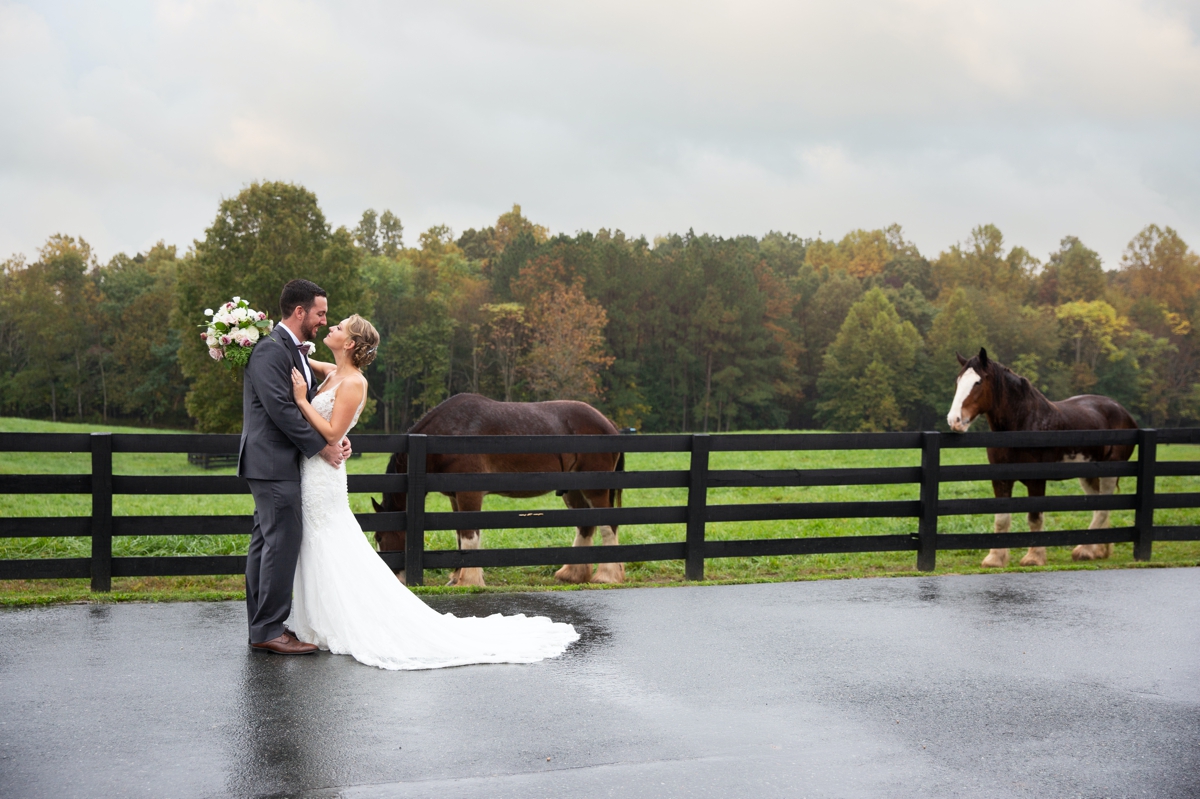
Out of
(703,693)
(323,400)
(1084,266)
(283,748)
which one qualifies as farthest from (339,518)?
(1084,266)

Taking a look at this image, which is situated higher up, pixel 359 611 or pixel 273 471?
pixel 273 471

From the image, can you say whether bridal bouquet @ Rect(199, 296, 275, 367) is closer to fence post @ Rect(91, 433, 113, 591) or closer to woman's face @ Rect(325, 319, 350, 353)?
woman's face @ Rect(325, 319, 350, 353)

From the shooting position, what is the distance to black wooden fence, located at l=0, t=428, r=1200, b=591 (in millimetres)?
6645

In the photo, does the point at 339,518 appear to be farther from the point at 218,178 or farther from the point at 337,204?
the point at 337,204

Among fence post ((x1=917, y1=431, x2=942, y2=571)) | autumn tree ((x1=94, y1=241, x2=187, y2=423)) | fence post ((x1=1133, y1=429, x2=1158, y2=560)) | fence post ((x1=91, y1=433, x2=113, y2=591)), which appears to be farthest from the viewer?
autumn tree ((x1=94, y1=241, x2=187, y2=423))

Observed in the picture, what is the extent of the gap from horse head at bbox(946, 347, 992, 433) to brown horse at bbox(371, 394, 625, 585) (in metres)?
3.46

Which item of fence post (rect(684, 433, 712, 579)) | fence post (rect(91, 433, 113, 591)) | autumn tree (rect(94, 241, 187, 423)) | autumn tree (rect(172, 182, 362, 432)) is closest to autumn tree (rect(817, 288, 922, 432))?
autumn tree (rect(172, 182, 362, 432))

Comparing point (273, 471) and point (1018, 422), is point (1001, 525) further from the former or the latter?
point (273, 471)

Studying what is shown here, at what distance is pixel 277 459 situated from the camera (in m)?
5.41

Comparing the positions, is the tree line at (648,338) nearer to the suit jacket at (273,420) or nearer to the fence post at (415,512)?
the fence post at (415,512)

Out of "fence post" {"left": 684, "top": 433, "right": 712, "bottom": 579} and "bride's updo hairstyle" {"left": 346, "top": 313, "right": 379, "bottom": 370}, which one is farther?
"fence post" {"left": 684, "top": 433, "right": 712, "bottom": 579}

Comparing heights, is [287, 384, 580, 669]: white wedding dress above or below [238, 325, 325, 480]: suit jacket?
below

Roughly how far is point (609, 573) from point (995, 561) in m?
3.87

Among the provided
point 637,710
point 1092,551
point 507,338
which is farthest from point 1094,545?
point 507,338
